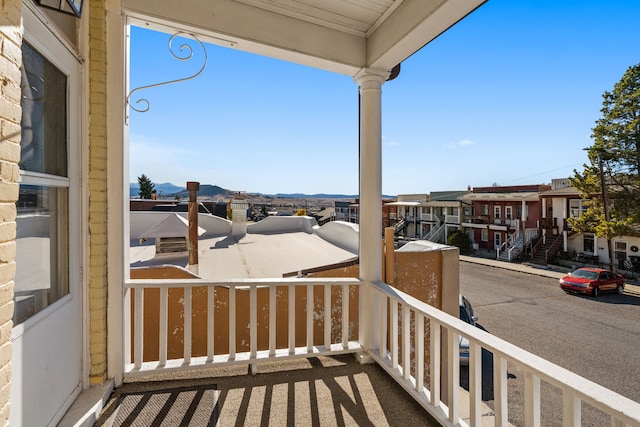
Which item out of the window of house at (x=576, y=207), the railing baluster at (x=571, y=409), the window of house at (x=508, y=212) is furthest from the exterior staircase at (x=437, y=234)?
the railing baluster at (x=571, y=409)

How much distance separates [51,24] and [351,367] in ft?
8.82

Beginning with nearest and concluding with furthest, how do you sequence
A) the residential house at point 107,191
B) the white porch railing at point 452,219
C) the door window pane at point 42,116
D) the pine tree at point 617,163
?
1. the residential house at point 107,191
2. the door window pane at point 42,116
3. the pine tree at point 617,163
4. the white porch railing at point 452,219

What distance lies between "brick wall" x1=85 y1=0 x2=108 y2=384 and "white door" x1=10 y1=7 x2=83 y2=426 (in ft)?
0.23

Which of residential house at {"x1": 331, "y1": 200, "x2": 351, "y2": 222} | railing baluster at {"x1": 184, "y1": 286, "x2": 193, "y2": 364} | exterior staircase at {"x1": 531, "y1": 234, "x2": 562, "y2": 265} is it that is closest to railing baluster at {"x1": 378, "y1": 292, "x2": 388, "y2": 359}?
railing baluster at {"x1": 184, "y1": 286, "x2": 193, "y2": 364}

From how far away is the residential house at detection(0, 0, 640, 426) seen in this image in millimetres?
1146

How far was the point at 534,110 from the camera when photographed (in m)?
5.12

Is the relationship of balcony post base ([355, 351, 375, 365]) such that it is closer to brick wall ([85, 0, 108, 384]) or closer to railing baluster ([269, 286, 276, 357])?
railing baluster ([269, 286, 276, 357])

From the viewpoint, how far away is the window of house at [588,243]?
14602 mm

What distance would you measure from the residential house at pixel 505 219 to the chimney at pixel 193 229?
1800 centimetres

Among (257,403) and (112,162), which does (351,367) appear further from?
(112,162)

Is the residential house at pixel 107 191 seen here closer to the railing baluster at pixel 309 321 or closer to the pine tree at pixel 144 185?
the railing baluster at pixel 309 321

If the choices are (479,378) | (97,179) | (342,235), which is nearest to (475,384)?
(479,378)

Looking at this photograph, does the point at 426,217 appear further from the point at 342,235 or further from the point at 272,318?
the point at 272,318

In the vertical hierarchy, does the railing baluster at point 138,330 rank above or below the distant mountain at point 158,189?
below
